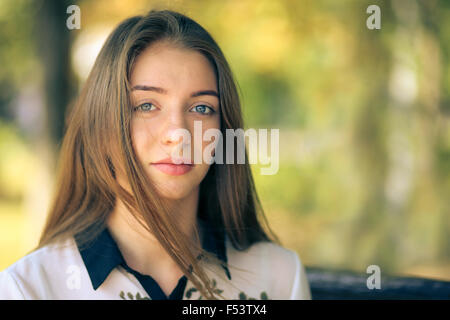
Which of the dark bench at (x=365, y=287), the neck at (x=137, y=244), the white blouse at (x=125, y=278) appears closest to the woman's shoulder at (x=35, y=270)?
the white blouse at (x=125, y=278)

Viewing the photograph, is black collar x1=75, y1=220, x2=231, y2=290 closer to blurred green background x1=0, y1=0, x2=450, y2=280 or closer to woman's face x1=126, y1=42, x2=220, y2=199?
woman's face x1=126, y1=42, x2=220, y2=199

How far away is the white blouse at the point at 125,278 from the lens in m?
1.45

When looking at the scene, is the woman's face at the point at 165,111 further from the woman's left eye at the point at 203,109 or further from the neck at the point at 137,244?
the neck at the point at 137,244

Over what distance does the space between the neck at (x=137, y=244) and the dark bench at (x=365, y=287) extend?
0.71m

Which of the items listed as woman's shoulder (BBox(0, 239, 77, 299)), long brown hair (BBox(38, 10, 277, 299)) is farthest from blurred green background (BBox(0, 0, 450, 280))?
woman's shoulder (BBox(0, 239, 77, 299))

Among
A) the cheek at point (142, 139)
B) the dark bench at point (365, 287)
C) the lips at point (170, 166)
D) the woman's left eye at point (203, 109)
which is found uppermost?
the woman's left eye at point (203, 109)

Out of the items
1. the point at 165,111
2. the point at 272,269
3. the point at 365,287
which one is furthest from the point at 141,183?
the point at 365,287

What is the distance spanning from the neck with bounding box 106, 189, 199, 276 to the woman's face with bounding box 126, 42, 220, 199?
147 mm

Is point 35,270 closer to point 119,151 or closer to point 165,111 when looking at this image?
point 119,151

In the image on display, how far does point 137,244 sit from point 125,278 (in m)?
0.13

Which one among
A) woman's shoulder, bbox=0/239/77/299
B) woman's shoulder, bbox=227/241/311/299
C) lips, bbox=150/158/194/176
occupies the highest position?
lips, bbox=150/158/194/176

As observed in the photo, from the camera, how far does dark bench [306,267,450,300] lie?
1939 millimetres

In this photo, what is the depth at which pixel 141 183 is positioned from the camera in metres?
1.51
